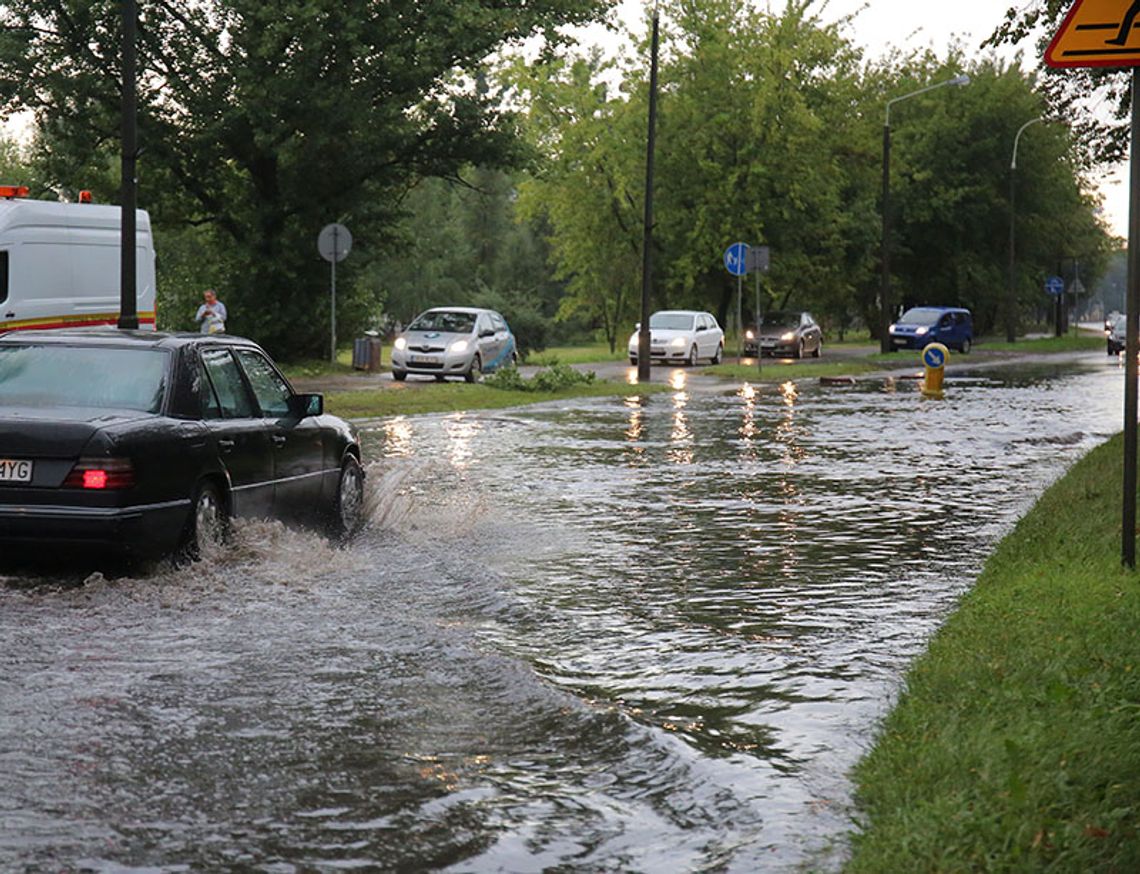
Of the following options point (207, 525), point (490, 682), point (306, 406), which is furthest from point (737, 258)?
point (490, 682)

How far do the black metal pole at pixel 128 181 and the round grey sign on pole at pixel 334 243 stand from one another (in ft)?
31.7

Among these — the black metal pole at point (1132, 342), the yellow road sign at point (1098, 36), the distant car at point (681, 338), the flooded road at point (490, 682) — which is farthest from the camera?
the distant car at point (681, 338)

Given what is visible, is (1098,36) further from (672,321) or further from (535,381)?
(672,321)

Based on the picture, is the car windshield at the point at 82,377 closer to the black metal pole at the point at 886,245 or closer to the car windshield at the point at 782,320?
the black metal pole at the point at 886,245

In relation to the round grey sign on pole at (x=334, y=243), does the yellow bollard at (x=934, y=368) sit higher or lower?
lower

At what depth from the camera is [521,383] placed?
3083 centimetres

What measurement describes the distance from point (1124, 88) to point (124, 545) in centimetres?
1486

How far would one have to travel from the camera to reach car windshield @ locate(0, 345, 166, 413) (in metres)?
9.55

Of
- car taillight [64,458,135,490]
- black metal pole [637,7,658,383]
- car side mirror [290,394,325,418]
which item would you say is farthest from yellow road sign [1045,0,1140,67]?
black metal pole [637,7,658,383]

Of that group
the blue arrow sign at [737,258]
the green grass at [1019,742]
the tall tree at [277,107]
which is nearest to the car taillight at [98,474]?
the green grass at [1019,742]

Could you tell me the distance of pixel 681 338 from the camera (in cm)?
4509

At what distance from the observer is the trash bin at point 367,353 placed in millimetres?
37562

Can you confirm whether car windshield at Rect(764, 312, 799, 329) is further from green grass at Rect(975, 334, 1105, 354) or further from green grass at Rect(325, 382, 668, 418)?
green grass at Rect(325, 382, 668, 418)

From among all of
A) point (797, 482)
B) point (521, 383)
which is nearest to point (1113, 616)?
point (797, 482)
